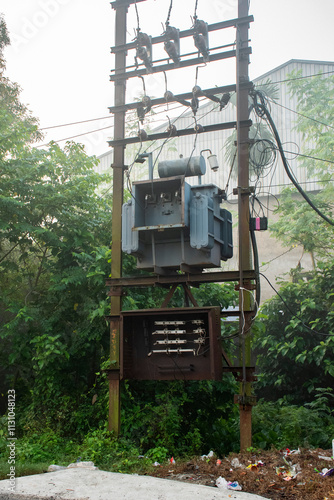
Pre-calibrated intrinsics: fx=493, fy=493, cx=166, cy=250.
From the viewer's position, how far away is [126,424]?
865 centimetres

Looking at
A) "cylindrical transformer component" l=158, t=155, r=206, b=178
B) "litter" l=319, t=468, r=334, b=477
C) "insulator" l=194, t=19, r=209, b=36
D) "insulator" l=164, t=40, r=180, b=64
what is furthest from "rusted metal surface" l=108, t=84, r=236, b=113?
"litter" l=319, t=468, r=334, b=477

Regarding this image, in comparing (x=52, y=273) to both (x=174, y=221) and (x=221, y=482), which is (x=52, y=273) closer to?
(x=174, y=221)

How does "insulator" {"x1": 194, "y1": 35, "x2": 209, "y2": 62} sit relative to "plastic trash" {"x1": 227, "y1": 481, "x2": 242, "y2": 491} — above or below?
above

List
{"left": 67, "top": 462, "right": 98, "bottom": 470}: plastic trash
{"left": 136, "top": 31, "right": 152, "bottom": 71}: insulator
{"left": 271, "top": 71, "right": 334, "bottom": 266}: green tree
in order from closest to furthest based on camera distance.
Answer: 1. {"left": 67, "top": 462, "right": 98, "bottom": 470}: plastic trash
2. {"left": 136, "top": 31, "right": 152, "bottom": 71}: insulator
3. {"left": 271, "top": 71, "right": 334, "bottom": 266}: green tree

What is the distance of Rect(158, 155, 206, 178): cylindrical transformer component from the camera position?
7871mm

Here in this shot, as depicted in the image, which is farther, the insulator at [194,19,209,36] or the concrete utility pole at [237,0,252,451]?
the insulator at [194,19,209,36]

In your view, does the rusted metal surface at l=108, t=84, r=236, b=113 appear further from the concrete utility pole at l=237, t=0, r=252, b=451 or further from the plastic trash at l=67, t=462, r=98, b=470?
the plastic trash at l=67, t=462, r=98, b=470

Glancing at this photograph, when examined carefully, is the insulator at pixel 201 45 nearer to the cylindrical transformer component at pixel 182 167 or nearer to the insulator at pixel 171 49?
the insulator at pixel 171 49

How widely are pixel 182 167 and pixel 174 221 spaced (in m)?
0.93

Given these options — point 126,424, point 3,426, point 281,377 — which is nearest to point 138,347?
point 126,424

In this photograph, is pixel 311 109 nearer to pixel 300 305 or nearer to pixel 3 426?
pixel 300 305

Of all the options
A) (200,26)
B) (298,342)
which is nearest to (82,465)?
(200,26)

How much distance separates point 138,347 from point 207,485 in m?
2.81

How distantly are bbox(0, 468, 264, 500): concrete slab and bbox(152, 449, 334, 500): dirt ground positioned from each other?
1.19 feet
